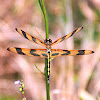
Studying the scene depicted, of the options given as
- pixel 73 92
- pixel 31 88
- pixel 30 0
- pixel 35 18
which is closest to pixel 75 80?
pixel 73 92

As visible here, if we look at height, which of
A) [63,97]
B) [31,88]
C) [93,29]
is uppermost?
[93,29]

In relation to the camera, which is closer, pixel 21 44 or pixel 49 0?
pixel 21 44

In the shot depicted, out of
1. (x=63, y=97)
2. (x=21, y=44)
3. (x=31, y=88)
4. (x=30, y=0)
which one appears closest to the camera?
(x=63, y=97)

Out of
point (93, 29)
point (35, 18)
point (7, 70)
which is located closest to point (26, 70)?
point (7, 70)

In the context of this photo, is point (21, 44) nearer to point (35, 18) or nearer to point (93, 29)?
point (35, 18)

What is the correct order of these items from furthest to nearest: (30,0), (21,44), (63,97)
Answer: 1. (30,0)
2. (21,44)
3. (63,97)

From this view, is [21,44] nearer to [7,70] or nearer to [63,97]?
[7,70]

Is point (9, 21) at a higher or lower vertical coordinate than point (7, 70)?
higher
